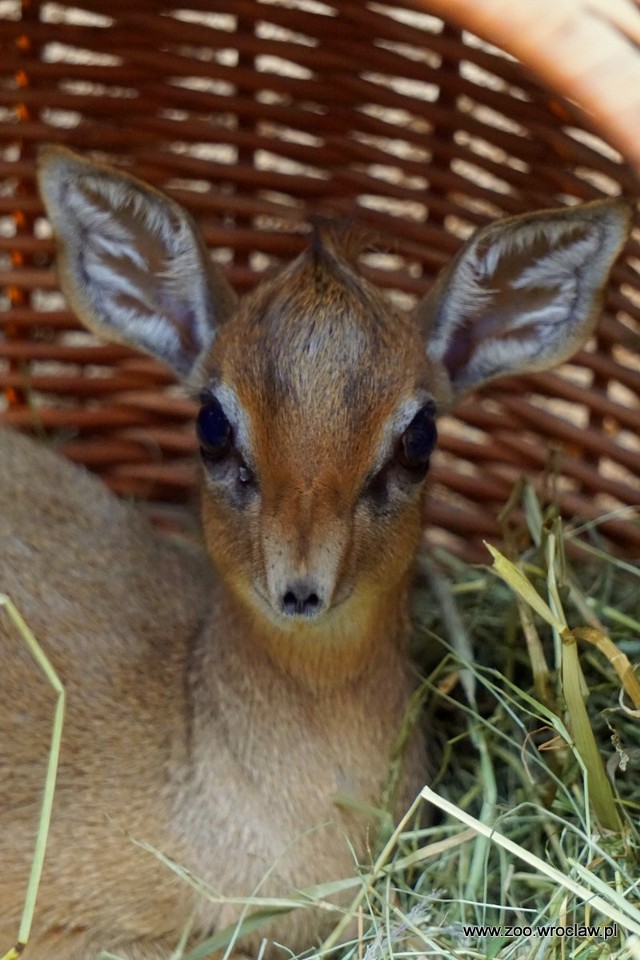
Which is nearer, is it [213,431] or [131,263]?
[213,431]

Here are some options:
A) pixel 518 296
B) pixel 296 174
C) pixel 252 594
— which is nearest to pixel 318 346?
pixel 252 594

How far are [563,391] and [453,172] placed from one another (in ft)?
2.35

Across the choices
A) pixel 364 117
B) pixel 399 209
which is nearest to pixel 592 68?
pixel 364 117

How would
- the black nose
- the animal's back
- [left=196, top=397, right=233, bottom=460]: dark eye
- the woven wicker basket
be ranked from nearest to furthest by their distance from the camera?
the black nose, [left=196, top=397, right=233, bottom=460]: dark eye, the animal's back, the woven wicker basket

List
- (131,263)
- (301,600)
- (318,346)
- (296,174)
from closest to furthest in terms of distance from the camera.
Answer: (301,600), (318,346), (131,263), (296,174)

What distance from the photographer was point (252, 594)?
2.43 metres

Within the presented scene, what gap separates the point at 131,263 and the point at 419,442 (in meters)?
0.87

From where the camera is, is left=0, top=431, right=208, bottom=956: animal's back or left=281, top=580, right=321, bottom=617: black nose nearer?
left=281, top=580, right=321, bottom=617: black nose

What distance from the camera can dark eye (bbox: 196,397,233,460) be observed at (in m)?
2.44

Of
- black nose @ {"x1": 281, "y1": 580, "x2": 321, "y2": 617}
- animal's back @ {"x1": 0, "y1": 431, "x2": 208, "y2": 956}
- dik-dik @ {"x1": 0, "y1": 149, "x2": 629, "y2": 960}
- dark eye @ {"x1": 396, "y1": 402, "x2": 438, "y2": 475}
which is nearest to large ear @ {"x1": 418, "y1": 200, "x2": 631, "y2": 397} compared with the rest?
dik-dik @ {"x1": 0, "y1": 149, "x2": 629, "y2": 960}

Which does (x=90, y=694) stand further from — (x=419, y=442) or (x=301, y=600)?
(x=419, y=442)

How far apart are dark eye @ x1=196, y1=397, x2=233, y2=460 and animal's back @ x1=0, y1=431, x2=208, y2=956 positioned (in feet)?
2.05

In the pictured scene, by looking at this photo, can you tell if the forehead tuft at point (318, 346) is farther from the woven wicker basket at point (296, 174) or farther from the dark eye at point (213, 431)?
the woven wicker basket at point (296, 174)

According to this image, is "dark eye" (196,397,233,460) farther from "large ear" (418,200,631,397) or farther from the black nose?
"large ear" (418,200,631,397)
